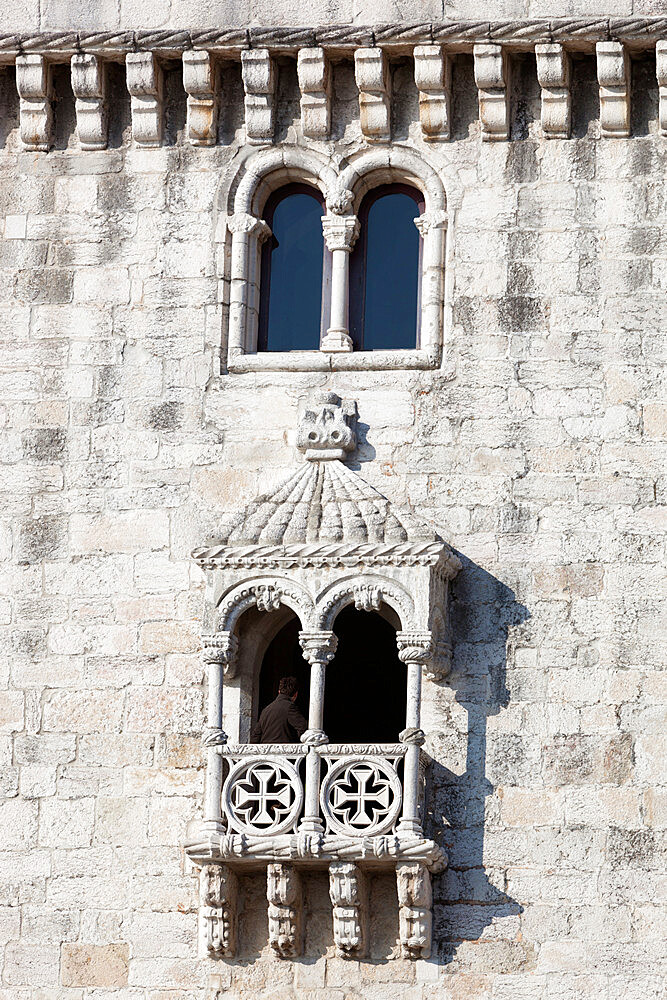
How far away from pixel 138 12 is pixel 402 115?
1.90 m

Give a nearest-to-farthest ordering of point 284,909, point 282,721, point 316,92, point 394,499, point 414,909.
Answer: point 414,909, point 284,909, point 282,721, point 394,499, point 316,92

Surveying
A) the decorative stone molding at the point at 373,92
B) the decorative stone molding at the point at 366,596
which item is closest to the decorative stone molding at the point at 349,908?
the decorative stone molding at the point at 366,596

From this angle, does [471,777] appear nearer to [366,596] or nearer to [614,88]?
[366,596]

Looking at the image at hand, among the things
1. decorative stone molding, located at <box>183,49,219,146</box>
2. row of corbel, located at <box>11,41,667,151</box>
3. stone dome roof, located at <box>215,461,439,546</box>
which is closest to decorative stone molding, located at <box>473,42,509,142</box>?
row of corbel, located at <box>11,41,667,151</box>

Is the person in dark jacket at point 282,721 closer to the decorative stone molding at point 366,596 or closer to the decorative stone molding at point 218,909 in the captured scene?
the decorative stone molding at point 366,596

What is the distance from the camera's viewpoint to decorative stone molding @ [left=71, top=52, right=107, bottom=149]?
50.3ft

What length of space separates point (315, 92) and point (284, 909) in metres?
5.37

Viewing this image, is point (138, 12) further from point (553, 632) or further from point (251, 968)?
point (251, 968)

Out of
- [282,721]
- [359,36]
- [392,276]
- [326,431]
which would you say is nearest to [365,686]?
[282,721]

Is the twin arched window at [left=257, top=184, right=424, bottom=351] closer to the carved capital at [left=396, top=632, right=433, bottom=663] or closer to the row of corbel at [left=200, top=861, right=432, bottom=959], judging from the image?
the carved capital at [left=396, top=632, right=433, bottom=663]

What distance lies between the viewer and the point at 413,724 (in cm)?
1380

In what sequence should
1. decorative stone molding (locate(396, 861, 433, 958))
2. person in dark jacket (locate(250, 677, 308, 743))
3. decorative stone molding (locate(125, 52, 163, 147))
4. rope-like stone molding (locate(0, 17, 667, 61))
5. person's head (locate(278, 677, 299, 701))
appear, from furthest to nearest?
decorative stone molding (locate(125, 52, 163, 147)) < rope-like stone molding (locate(0, 17, 667, 61)) < person's head (locate(278, 677, 299, 701)) < person in dark jacket (locate(250, 677, 308, 743)) < decorative stone molding (locate(396, 861, 433, 958))

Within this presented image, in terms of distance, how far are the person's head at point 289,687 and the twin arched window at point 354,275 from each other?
7.49 ft

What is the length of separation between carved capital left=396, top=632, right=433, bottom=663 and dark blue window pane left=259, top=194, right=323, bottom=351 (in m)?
2.35
